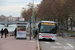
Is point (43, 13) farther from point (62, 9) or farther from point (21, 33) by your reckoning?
point (21, 33)

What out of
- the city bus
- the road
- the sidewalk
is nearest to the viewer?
the sidewalk

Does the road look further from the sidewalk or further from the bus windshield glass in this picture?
the bus windshield glass

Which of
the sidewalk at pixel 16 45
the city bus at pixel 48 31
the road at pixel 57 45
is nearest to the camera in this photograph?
the sidewalk at pixel 16 45

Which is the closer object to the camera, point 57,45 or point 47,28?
point 57,45

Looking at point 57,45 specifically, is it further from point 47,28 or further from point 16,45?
point 47,28

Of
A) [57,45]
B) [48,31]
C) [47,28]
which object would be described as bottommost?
[57,45]

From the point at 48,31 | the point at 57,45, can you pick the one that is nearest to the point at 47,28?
the point at 48,31

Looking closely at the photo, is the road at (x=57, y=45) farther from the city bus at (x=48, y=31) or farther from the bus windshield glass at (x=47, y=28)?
the bus windshield glass at (x=47, y=28)

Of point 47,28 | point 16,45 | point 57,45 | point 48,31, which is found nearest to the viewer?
point 16,45

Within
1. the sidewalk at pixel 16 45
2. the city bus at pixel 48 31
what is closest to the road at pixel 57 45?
the sidewalk at pixel 16 45

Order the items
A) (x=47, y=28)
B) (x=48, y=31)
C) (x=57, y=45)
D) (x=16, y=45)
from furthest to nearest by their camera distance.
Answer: (x=47, y=28)
(x=48, y=31)
(x=57, y=45)
(x=16, y=45)

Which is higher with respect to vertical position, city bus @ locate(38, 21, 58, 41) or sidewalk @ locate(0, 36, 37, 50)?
city bus @ locate(38, 21, 58, 41)

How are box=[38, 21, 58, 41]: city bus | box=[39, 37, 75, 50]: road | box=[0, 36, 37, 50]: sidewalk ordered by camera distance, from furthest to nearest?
box=[38, 21, 58, 41]: city bus < box=[39, 37, 75, 50]: road < box=[0, 36, 37, 50]: sidewalk

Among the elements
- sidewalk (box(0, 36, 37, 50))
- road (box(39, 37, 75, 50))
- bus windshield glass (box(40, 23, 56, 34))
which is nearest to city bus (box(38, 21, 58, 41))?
bus windshield glass (box(40, 23, 56, 34))
